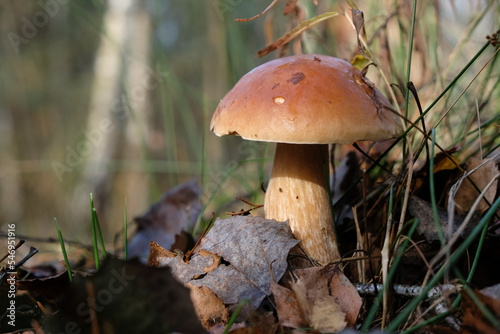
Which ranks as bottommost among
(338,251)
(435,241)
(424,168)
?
(338,251)

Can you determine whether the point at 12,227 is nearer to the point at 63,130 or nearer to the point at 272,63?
the point at 272,63

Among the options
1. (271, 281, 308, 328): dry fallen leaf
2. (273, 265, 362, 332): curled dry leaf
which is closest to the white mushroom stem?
(273, 265, 362, 332): curled dry leaf

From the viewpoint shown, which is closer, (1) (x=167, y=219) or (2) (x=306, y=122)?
(2) (x=306, y=122)

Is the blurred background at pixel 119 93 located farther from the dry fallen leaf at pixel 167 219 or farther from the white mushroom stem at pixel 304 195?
the white mushroom stem at pixel 304 195

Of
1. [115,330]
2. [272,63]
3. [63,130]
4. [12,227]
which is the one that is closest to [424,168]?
[272,63]

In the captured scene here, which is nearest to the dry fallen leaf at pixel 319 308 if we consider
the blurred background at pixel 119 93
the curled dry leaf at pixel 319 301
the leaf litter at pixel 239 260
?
the curled dry leaf at pixel 319 301

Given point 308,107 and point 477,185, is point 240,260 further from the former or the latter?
point 477,185

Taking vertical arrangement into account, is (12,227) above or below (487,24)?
below

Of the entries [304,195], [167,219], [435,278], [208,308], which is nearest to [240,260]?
[208,308]
